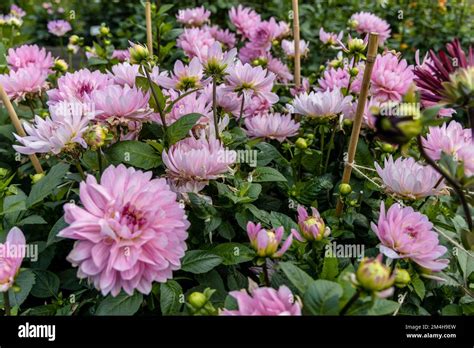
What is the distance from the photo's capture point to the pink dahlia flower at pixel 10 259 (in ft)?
2.72

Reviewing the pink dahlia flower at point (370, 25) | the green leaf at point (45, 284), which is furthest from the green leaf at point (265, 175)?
the pink dahlia flower at point (370, 25)

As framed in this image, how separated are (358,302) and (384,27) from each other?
1.46 m

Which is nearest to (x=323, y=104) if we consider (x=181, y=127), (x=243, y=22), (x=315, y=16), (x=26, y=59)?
(x=181, y=127)

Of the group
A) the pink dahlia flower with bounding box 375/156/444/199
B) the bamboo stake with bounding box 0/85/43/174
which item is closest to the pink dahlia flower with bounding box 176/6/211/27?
the bamboo stake with bounding box 0/85/43/174

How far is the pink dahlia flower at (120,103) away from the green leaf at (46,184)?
12 centimetres

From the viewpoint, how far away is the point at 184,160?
0.90 meters

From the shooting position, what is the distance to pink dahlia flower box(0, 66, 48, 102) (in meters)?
1.29

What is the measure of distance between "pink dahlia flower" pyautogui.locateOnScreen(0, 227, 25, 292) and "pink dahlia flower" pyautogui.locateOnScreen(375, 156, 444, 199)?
2.08ft

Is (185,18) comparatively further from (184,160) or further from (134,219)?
(134,219)

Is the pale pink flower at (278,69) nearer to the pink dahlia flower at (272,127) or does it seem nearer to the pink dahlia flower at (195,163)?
the pink dahlia flower at (272,127)

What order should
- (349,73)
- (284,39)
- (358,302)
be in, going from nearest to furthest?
1. (358,302)
2. (349,73)
3. (284,39)

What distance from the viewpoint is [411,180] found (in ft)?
3.03
